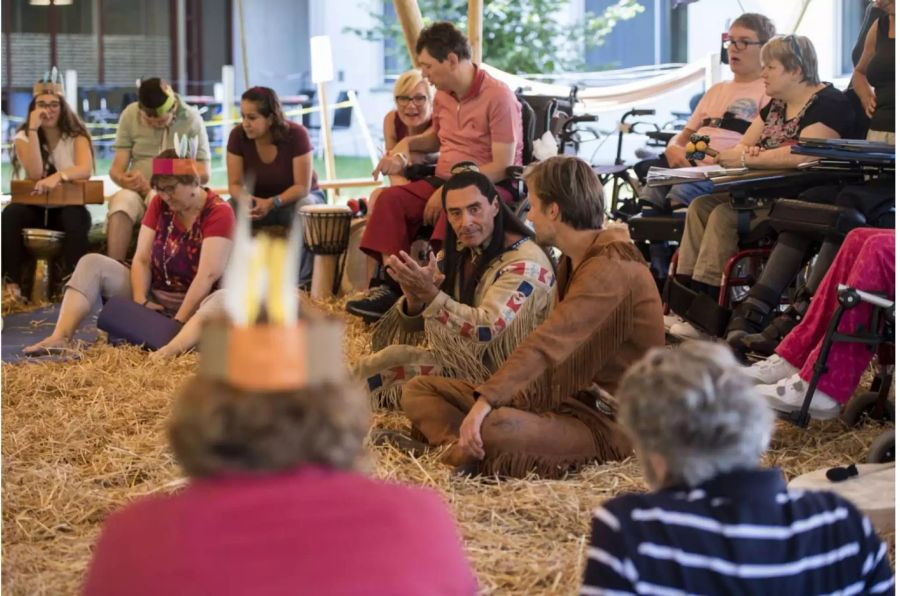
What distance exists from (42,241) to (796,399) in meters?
4.67

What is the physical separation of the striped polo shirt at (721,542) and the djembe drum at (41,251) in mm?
5925

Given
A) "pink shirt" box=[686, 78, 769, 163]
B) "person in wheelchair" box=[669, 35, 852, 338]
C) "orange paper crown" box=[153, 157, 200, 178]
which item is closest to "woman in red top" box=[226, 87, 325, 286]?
"orange paper crown" box=[153, 157, 200, 178]

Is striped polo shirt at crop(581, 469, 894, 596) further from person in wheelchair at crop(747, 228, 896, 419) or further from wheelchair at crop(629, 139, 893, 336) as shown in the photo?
wheelchair at crop(629, 139, 893, 336)

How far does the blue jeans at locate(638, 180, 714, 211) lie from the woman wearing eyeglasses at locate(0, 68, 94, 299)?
10.6 feet

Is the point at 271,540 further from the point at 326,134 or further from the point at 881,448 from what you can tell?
the point at 326,134

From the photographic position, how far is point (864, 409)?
13.6 ft

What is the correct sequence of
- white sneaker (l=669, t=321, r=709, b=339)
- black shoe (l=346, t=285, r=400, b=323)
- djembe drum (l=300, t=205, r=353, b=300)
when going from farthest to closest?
1. djembe drum (l=300, t=205, r=353, b=300)
2. black shoe (l=346, t=285, r=400, b=323)
3. white sneaker (l=669, t=321, r=709, b=339)

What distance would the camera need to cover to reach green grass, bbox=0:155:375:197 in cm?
1283

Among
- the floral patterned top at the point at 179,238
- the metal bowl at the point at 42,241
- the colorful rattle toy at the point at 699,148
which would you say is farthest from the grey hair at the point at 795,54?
the metal bowl at the point at 42,241

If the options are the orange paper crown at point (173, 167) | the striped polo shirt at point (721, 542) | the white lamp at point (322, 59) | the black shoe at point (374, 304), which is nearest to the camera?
the striped polo shirt at point (721, 542)

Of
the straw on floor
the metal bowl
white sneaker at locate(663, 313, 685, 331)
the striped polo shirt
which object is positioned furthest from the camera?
the metal bowl

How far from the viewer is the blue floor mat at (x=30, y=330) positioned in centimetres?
588

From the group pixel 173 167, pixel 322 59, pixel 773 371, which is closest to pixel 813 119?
pixel 773 371

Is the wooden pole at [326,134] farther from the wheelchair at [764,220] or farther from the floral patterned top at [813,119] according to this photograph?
the floral patterned top at [813,119]
